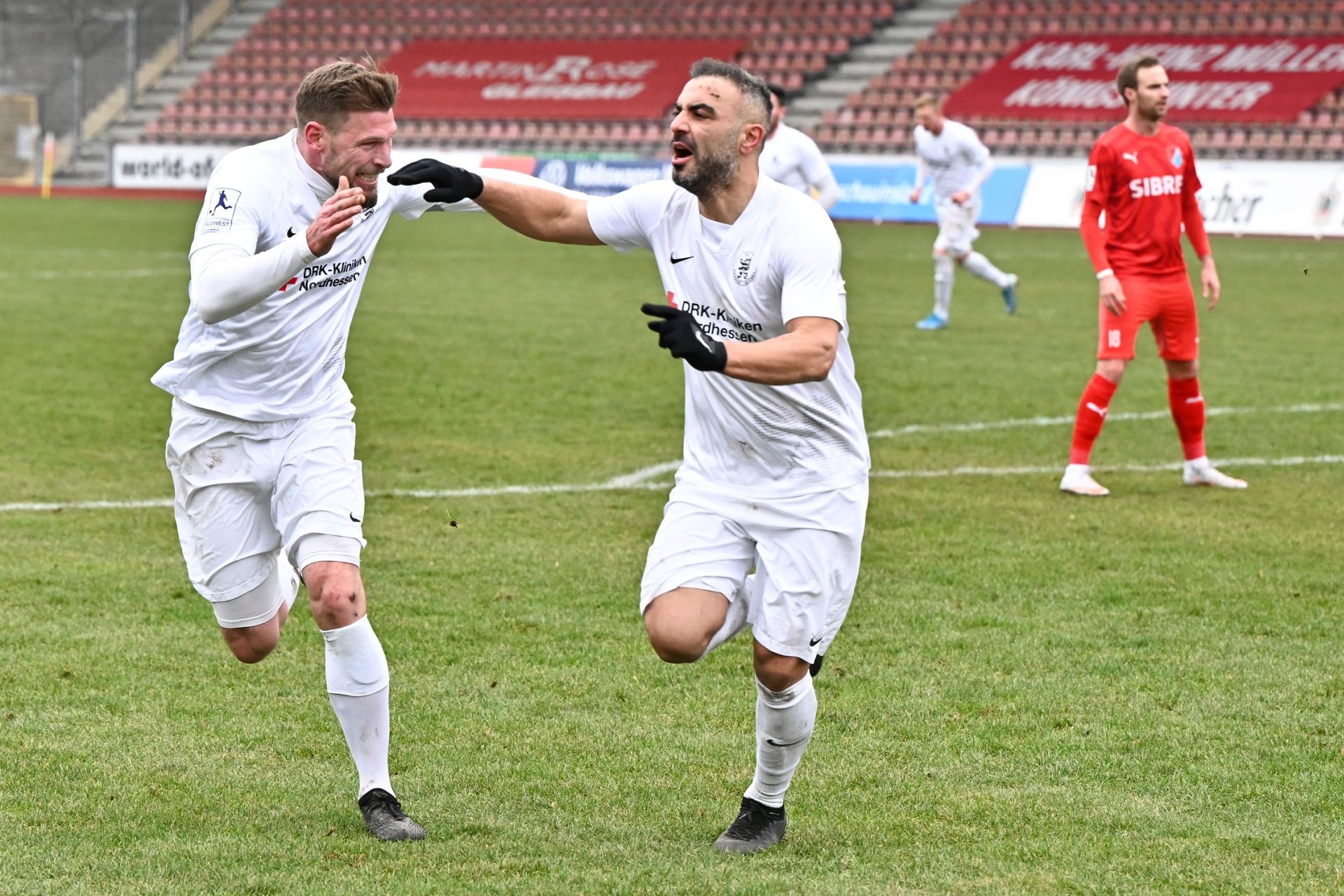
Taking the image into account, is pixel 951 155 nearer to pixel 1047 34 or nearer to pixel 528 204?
pixel 528 204

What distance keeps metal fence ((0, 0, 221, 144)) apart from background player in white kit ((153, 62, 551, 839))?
46.5m

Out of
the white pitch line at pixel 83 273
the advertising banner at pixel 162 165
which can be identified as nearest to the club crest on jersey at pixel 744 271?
the white pitch line at pixel 83 273

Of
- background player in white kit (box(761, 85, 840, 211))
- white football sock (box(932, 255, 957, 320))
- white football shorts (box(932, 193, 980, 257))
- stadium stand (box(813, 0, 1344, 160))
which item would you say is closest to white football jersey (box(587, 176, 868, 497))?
background player in white kit (box(761, 85, 840, 211))

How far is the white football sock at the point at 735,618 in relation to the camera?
4.54m

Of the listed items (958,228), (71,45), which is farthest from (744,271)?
(71,45)

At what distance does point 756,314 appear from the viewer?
444cm

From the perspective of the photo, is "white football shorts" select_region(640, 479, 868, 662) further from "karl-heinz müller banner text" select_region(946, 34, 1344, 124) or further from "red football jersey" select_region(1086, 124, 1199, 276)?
"karl-heinz müller banner text" select_region(946, 34, 1344, 124)

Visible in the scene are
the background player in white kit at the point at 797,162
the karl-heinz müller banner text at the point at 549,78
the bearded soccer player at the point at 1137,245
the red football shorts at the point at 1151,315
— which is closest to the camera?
the bearded soccer player at the point at 1137,245

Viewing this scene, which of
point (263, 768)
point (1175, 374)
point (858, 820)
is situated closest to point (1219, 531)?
point (1175, 374)

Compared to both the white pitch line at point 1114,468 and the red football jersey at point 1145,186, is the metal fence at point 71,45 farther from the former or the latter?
the red football jersey at point 1145,186

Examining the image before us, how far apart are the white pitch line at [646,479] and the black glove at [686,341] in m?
5.34

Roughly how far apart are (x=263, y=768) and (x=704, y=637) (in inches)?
56.5

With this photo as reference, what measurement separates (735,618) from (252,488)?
4.63ft

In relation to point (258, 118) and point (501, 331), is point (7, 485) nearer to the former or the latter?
point (501, 331)
